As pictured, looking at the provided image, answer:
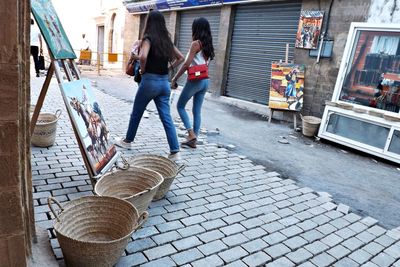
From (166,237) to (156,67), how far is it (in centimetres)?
224

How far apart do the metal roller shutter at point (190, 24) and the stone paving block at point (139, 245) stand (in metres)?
8.62

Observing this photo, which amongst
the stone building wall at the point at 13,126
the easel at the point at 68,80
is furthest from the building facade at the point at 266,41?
the stone building wall at the point at 13,126

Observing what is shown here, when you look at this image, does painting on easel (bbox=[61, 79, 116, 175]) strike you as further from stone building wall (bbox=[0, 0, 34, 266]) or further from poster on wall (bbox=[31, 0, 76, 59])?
stone building wall (bbox=[0, 0, 34, 266])

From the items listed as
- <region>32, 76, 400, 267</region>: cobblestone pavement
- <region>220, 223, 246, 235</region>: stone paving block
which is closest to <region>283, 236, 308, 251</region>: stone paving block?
<region>32, 76, 400, 267</region>: cobblestone pavement

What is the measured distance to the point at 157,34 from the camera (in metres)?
4.16

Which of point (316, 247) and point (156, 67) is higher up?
point (156, 67)

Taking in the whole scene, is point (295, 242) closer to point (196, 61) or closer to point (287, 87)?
point (196, 61)

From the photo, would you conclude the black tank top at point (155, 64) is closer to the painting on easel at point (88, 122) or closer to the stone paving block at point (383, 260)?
the painting on easel at point (88, 122)

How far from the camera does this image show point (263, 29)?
9.07 metres

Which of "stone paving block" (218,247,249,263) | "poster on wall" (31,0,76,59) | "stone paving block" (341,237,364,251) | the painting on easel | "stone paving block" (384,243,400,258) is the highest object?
"poster on wall" (31,0,76,59)

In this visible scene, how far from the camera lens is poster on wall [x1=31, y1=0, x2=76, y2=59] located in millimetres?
2854

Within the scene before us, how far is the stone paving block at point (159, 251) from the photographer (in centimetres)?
258

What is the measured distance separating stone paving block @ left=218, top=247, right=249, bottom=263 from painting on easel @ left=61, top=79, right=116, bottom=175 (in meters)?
1.38

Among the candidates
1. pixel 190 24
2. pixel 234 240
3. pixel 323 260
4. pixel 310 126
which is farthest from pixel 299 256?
pixel 190 24
